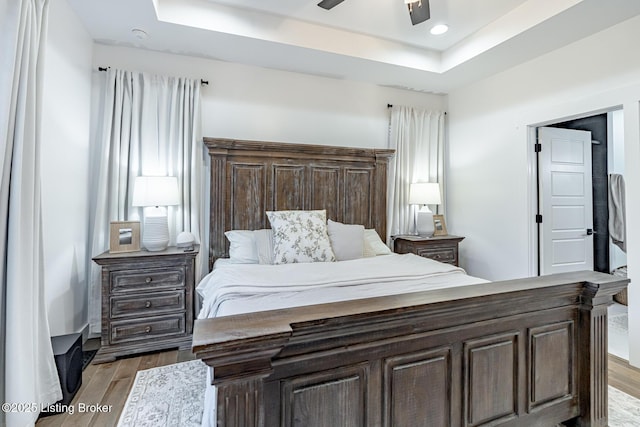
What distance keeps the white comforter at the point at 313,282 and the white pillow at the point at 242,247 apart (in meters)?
0.18

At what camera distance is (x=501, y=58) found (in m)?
3.33

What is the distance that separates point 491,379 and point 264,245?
204 centimetres

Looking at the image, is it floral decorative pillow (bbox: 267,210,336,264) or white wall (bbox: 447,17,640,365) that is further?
floral decorative pillow (bbox: 267,210,336,264)

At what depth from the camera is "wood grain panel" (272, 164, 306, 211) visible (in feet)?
11.5

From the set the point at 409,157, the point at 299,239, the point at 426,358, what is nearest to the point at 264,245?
the point at 299,239

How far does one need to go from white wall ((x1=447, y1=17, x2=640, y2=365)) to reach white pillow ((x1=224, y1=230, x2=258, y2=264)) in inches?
112

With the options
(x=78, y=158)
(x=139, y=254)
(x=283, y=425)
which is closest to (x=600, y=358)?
(x=283, y=425)

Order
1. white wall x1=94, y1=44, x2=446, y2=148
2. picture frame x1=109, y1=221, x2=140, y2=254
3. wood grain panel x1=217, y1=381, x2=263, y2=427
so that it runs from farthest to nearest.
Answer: white wall x1=94, y1=44, x2=446, y2=148, picture frame x1=109, y1=221, x2=140, y2=254, wood grain panel x1=217, y1=381, x2=263, y2=427

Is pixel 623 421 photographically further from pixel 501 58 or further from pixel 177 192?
pixel 177 192

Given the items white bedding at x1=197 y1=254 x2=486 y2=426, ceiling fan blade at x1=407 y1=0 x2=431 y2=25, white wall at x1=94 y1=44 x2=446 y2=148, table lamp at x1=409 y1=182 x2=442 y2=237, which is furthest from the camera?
table lamp at x1=409 y1=182 x2=442 y2=237

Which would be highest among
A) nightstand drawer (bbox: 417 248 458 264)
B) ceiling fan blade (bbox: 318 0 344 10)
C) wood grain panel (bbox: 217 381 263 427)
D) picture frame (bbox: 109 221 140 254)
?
ceiling fan blade (bbox: 318 0 344 10)

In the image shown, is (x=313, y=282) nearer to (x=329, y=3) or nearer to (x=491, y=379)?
(x=491, y=379)

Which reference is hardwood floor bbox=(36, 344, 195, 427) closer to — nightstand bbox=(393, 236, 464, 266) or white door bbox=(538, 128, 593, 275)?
nightstand bbox=(393, 236, 464, 266)

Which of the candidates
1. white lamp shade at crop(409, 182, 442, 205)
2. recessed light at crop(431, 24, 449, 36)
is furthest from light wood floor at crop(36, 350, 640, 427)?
recessed light at crop(431, 24, 449, 36)
